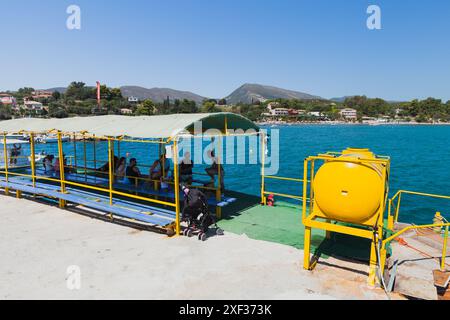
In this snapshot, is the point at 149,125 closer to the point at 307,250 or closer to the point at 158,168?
the point at 158,168

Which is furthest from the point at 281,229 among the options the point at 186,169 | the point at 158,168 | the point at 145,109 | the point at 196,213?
the point at 145,109

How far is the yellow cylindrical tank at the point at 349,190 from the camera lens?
6035 mm

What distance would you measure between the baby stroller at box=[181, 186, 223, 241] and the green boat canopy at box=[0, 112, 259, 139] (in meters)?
1.68

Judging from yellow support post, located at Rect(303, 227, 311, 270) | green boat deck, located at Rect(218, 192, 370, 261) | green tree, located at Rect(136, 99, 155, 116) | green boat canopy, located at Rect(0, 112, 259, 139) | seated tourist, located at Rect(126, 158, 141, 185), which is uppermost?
green tree, located at Rect(136, 99, 155, 116)

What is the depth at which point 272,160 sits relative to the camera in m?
50.6

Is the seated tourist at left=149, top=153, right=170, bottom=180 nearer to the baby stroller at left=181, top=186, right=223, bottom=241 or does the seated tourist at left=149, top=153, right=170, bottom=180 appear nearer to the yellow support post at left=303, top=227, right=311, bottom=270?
the baby stroller at left=181, top=186, right=223, bottom=241

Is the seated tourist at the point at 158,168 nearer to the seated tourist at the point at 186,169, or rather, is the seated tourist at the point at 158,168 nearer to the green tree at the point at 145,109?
the seated tourist at the point at 186,169

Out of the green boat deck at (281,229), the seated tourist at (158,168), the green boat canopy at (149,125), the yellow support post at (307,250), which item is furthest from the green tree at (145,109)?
the yellow support post at (307,250)

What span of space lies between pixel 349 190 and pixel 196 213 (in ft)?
13.9

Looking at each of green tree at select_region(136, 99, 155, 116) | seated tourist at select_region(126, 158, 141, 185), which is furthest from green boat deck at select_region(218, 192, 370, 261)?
green tree at select_region(136, 99, 155, 116)

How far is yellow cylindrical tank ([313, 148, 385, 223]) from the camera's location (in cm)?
604

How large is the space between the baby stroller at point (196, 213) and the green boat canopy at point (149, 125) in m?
1.68
